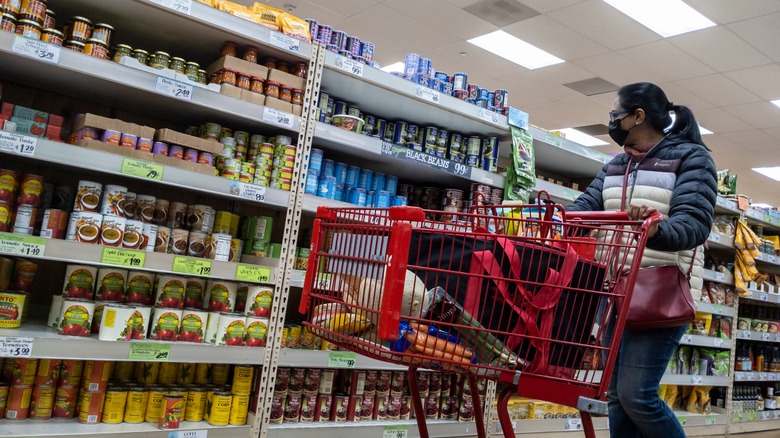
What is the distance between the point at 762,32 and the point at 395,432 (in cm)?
485

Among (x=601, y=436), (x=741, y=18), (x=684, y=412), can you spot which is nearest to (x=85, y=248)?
(x=601, y=436)

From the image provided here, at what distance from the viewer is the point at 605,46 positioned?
18.7 ft

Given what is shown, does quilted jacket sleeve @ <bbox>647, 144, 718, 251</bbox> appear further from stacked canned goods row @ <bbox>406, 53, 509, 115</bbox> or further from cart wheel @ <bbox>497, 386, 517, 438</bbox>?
stacked canned goods row @ <bbox>406, 53, 509, 115</bbox>

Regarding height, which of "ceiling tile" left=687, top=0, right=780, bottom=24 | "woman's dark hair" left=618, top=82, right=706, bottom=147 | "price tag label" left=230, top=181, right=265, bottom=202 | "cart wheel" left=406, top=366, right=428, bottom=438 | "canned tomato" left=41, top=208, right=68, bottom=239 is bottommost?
"cart wheel" left=406, top=366, right=428, bottom=438

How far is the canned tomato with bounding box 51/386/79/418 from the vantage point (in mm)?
2023

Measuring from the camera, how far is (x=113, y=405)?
6.74 ft

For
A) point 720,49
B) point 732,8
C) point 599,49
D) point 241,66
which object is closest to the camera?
point 241,66

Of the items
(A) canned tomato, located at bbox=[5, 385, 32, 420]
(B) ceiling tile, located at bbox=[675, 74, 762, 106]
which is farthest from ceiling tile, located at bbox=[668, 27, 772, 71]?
(A) canned tomato, located at bbox=[5, 385, 32, 420]

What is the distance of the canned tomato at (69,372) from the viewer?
204 centimetres

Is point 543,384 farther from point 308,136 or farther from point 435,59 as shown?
point 435,59

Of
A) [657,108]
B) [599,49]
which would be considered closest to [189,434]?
[657,108]

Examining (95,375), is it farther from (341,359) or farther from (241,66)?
(241,66)

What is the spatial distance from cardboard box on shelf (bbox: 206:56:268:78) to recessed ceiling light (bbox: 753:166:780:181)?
→ 9.86 metres

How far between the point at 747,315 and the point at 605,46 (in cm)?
290
